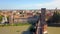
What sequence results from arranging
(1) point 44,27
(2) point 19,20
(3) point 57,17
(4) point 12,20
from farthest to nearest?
1. (2) point 19,20
2. (4) point 12,20
3. (3) point 57,17
4. (1) point 44,27

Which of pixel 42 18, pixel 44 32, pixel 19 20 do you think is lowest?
pixel 19 20

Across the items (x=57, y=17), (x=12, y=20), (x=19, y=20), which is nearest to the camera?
(x=57, y=17)

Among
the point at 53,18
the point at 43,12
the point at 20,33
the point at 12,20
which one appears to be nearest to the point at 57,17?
the point at 53,18

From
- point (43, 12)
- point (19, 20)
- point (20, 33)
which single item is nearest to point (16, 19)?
point (19, 20)

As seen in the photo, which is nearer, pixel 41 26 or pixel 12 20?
pixel 41 26

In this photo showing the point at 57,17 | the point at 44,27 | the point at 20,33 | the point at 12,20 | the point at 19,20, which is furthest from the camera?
the point at 19,20

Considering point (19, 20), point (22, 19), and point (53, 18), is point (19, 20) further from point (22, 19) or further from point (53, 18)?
point (53, 18)

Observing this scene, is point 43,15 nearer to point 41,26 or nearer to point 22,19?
point 41,26

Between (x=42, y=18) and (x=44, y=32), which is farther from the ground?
(x=42, y=18)

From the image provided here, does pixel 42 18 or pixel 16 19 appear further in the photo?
pixel 16 19
